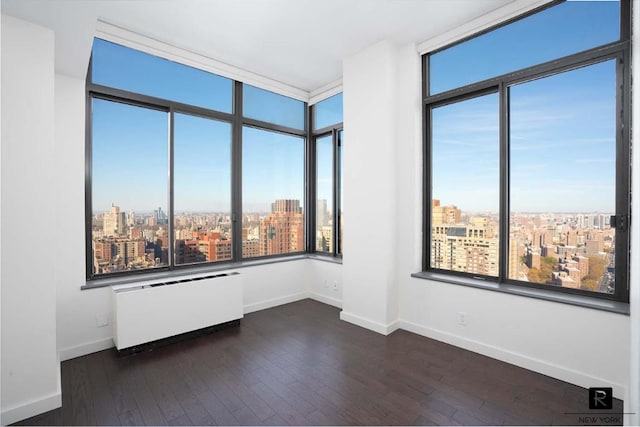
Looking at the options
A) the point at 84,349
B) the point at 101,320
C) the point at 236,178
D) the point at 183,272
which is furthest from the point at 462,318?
the point at 84,349

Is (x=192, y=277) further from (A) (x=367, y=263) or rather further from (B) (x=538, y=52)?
(B) (x=538, y=52)

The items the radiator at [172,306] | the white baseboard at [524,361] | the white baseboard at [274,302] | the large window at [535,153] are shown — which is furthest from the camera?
the white baseboard at [274,302]

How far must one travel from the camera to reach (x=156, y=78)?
139 inches

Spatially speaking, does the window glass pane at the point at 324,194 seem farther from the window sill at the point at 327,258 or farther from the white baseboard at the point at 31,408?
the white baseboard at the point at 31,408

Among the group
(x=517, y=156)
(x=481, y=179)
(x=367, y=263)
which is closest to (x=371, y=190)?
(x=367, y=263)

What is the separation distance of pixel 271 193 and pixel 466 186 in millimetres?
2713

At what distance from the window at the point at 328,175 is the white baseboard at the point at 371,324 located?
113 cm

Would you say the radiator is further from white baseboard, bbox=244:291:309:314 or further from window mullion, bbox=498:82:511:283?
window mullion, bbox=498:82:511:283

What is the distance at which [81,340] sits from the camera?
2.90m

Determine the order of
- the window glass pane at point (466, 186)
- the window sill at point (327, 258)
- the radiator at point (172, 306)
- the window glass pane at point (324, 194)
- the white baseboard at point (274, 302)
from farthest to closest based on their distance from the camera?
the window glass pane at point (324, 194) < the window sill at point (327, 258) < the white baseboard at point (274, 302) < the window glass pane at point (466, 186) < the radiator at point (172, 306)

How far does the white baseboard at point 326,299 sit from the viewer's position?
4.35m

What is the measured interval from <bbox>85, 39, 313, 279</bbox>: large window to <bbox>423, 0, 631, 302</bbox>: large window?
227 cm

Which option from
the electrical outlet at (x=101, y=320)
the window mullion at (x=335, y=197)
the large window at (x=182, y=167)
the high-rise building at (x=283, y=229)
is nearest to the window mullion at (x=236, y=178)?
the large window at (x=182, y=167)

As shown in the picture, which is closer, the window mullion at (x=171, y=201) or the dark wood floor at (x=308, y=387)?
the dark wood floor at (x=308, y=387)
